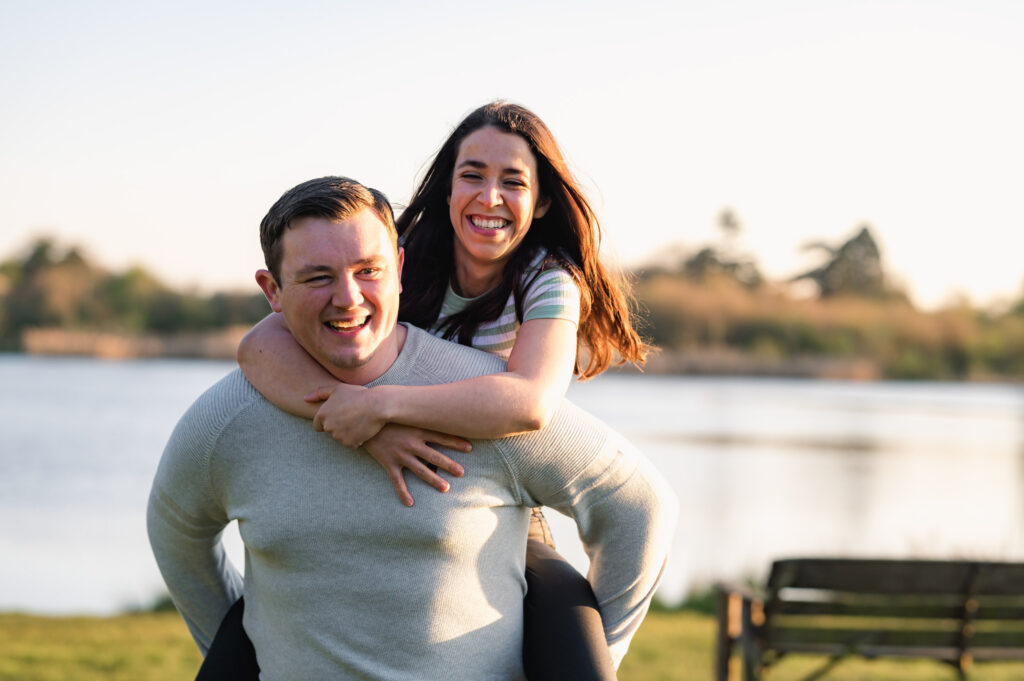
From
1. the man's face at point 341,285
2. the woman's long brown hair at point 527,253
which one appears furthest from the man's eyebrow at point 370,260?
the woman's long brown hair at point 527,253

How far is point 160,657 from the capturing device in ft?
21.8

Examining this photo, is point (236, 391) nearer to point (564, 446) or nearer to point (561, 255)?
point (564, 446)

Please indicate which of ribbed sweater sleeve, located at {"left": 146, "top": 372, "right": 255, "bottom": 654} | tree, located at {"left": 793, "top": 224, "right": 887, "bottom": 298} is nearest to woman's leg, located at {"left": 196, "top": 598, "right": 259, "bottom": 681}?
ribbed sweater sleeve, located at {"left": 146, "top": 372, "right": 255, "bottom": 654}

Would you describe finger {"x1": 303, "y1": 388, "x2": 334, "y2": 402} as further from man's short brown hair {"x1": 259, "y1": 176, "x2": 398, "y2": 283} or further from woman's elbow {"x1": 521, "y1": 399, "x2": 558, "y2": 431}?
woman's elbow {"x1": 521, "y1": 399, "x2": 558, "y2": 431}

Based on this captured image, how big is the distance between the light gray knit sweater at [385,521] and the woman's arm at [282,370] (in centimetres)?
3

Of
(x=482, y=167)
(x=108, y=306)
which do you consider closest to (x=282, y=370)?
(x=482, y=167)

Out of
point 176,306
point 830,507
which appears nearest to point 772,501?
point 830,507

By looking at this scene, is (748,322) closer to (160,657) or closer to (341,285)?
(160,657)

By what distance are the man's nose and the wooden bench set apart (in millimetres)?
3873

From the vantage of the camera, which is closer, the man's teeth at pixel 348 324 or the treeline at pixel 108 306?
the man's teeth at pixel 348 324

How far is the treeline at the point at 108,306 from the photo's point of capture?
4750 centimetres

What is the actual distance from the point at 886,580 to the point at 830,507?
12332mm

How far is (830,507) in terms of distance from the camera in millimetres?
17203

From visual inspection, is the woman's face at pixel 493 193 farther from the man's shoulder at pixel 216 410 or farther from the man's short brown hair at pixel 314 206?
the man's shoulder at pixel 216 410
